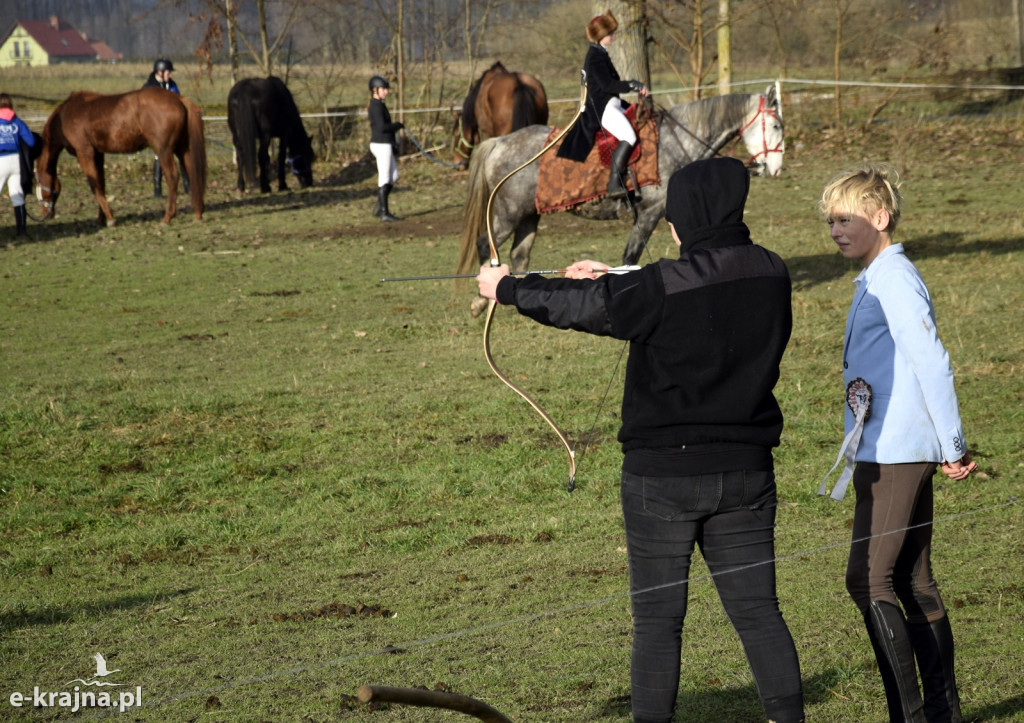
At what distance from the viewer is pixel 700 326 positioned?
280 centimetres

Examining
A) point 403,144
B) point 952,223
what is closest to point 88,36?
point 403,144

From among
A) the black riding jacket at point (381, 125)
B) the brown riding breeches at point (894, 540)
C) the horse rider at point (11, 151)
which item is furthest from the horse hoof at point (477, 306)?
the horse rider at point (11, 151)

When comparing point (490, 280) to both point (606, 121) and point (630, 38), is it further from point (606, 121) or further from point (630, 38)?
point (630, 38)

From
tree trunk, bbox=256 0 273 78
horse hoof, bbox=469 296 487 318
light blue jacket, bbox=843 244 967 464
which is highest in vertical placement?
tree trunk, bbox=256 0 273 78

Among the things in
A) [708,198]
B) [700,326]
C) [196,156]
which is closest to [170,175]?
[196,156]

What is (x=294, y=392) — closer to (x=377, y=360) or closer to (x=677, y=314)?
(x=377, y=360)

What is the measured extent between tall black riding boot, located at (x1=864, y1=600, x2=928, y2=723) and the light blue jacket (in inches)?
16.5

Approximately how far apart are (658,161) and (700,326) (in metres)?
7.87

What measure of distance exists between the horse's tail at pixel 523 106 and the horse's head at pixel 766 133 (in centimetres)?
653

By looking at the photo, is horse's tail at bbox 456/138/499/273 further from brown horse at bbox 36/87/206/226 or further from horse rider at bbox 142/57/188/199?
horse rider at bbox 142/57/188/199

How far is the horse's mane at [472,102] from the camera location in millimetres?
19095

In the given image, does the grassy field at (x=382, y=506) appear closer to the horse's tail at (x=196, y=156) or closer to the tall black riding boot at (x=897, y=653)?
the tall black riding boot at (x=897, y=653)

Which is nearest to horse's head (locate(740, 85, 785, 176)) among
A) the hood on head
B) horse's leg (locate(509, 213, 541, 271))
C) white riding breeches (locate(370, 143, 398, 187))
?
horse's leg (locate(509, 213, 541, 271))

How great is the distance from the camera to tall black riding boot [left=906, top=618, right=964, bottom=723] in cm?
312
